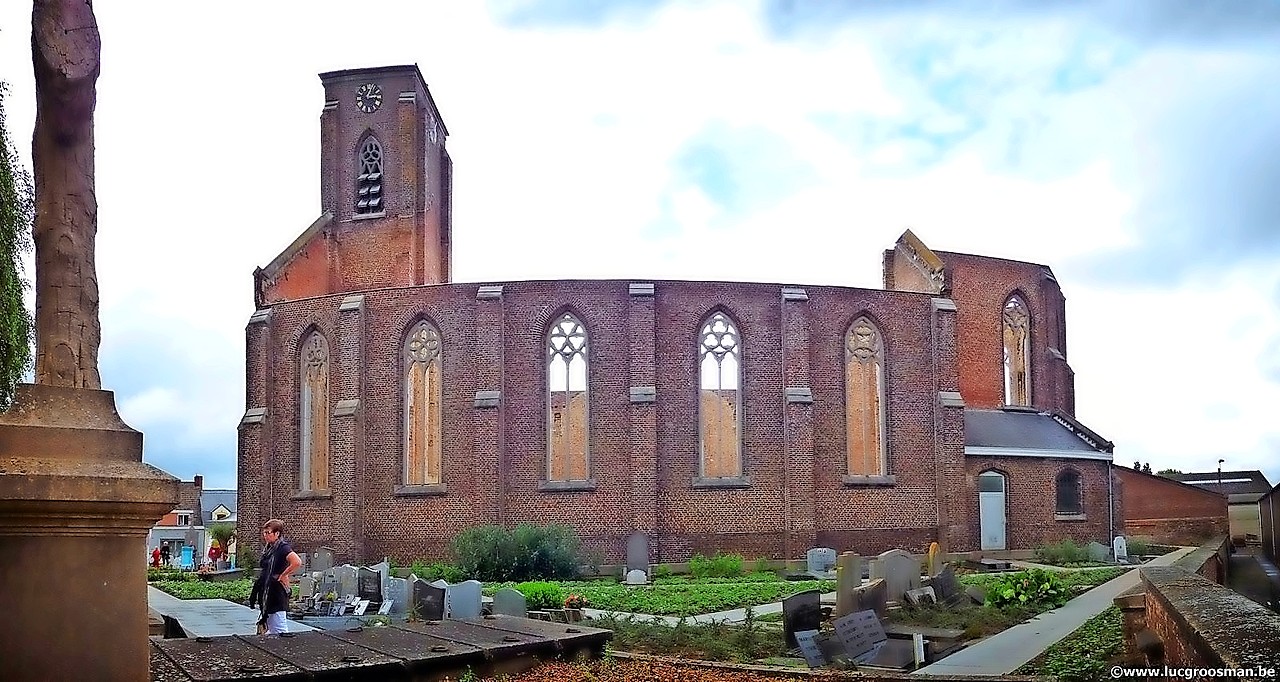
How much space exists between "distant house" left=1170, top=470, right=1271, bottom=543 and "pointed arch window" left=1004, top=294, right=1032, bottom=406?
585 inches

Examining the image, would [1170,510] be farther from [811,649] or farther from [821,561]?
[811,649]

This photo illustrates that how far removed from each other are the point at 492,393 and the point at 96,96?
25911mm

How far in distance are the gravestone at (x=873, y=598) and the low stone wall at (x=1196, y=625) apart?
375cm

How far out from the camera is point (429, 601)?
50.1ft

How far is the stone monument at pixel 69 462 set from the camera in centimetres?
331

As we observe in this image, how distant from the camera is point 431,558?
29.3 metres

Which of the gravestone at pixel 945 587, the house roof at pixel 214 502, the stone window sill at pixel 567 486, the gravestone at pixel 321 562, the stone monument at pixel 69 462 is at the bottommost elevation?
the house roof at pixel 214 502

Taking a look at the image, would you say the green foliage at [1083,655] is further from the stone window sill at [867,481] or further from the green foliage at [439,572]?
the stone window sill at [867,481]

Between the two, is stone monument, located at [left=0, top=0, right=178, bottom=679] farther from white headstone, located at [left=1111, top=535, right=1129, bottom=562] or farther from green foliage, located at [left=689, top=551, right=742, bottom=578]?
white headstone, located at [left=1111, top=535, right=1129, bottom=562]

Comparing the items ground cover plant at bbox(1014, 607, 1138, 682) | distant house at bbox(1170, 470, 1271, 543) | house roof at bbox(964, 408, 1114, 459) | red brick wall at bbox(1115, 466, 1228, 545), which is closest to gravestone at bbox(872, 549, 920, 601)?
ground cover plant at bbox(1014, 607, 1138, 682)

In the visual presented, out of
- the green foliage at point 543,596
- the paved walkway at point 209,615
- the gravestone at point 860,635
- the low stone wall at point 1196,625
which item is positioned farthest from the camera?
the green foliage at point 543,596

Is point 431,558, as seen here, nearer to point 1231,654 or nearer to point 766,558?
point 766,558

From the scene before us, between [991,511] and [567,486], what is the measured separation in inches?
530

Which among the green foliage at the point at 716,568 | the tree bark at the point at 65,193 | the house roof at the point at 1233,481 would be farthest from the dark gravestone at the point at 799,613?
the house roof at the point at 1233,481
